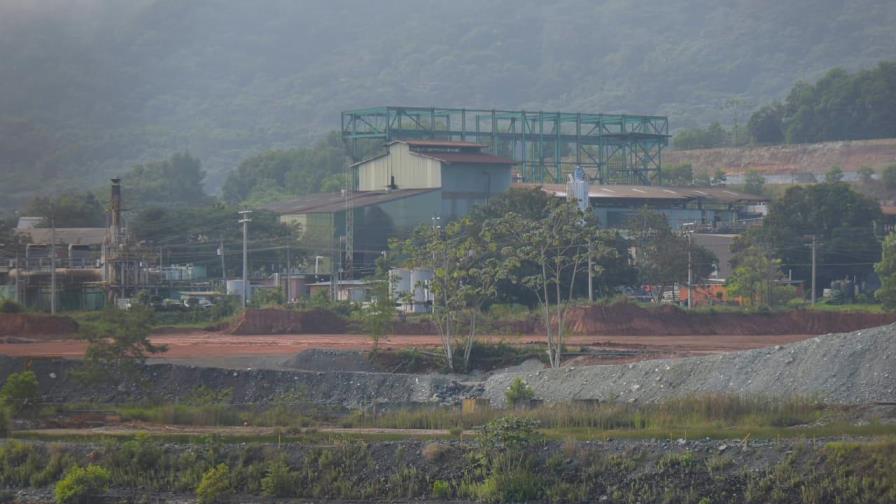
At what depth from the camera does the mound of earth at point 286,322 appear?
6950 centimetres

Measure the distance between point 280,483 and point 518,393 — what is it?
11.8 meters

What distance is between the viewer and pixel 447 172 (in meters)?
98.9

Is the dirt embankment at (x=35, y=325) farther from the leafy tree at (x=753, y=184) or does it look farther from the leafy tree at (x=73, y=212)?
the leafy tree at (x=753, y=184)

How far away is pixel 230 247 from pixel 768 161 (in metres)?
94.5

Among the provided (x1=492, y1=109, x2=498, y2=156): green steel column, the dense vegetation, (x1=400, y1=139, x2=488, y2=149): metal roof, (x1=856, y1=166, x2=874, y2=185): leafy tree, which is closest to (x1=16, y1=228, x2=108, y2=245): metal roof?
(x1=400, y1=139, x2=488, y2=149): metal roof

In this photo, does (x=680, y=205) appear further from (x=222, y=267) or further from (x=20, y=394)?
(x=20, y=394)

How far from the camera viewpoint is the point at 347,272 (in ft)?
294

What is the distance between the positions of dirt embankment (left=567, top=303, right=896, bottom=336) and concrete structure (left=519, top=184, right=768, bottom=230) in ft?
89.8

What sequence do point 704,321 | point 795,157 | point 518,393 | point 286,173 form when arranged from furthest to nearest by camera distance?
1. point 286,173
2. point 795,157
3. point 704,321
4. point 518,393

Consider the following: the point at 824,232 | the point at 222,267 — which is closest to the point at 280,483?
the point at 824,232

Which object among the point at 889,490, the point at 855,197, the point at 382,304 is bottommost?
the point at 889,490

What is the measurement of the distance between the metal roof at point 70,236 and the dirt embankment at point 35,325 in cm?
2954

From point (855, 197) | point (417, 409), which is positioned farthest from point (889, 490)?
point (855, 197)

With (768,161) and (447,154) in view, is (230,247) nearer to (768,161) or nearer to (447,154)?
(447,154)
